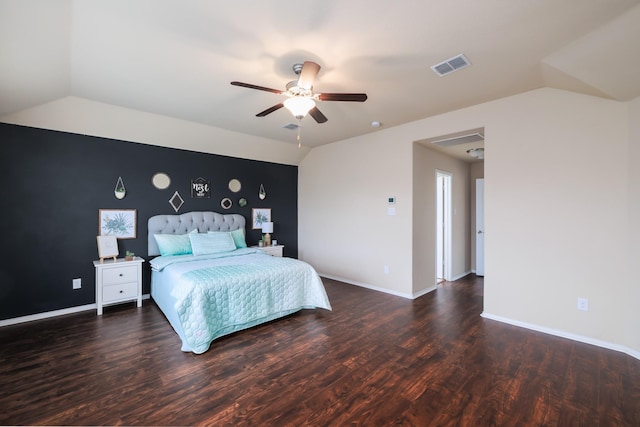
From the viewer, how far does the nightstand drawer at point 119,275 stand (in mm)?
3701

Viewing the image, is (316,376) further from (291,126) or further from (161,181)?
(161,181)

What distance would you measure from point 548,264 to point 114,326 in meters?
5.08

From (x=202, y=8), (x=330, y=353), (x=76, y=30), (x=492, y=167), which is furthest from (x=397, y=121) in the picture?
(x=76, y=30)

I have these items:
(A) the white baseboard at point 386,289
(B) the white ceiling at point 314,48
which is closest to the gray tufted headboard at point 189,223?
(B) the white ceiling at point 314,48

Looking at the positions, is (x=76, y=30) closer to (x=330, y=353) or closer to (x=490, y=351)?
(x=330, y=353)

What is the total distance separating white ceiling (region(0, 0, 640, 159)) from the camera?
1.91 meters

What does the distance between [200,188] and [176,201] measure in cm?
46

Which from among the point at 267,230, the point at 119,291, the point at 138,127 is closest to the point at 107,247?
the point at 119,291

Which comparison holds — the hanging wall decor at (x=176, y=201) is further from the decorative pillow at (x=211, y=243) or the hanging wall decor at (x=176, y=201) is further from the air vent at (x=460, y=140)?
the air vent at (x=460, y=140)

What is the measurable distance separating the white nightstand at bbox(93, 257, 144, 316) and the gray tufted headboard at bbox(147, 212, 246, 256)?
1.63 feet

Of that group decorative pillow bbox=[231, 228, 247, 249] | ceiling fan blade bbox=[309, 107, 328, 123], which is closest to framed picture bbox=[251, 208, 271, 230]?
decorative pillow bbox=[231, 228, 247, 249]

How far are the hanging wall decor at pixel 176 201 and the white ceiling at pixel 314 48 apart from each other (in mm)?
1660

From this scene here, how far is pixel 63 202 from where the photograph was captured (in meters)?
3.73

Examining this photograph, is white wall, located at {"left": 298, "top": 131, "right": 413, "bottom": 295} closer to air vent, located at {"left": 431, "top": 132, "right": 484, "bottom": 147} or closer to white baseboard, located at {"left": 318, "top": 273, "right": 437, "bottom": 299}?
white baseboard, located at {"left": 318, "top": 273, "right": 437, "bottom": 299}
